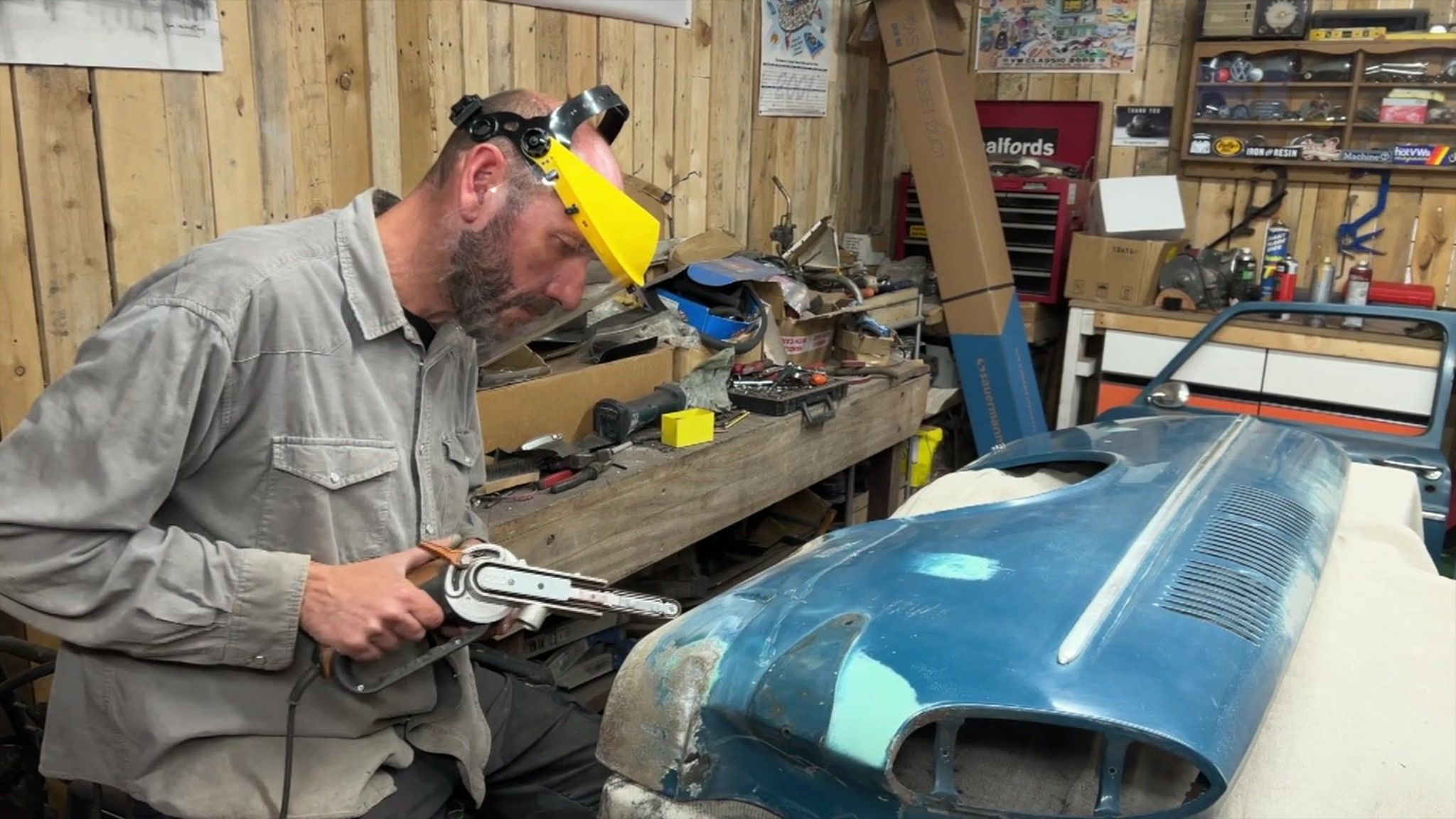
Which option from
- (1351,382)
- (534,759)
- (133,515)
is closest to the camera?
(133,515)

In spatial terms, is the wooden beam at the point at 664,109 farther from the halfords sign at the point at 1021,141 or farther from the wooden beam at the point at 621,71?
the halfords sign at the point at 1021,141

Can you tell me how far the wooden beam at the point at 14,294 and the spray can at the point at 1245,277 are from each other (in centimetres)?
440

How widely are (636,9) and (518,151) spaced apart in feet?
8.16

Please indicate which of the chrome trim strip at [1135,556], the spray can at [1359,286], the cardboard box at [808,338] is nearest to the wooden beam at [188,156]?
the cardboard box at [808,338]

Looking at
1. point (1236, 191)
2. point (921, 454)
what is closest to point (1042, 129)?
→ point (1236, 191)

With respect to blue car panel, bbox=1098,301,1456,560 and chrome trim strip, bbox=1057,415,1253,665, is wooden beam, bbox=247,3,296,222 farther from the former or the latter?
blue car panel, bbox=1098,301,1456,560

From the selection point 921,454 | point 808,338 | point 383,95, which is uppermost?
point 383,95

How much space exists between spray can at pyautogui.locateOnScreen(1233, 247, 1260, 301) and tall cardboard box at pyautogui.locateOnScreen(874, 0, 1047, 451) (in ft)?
3.04

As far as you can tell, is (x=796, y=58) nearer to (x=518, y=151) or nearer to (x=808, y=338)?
(x=808, y=338)

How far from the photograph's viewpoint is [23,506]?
129 centimetres

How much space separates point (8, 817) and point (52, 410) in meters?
1.43

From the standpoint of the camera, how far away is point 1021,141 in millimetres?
5520

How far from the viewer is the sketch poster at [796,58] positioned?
456 cm

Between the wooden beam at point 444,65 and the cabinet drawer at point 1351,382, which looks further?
the cabinet drawer at point 1351,382
